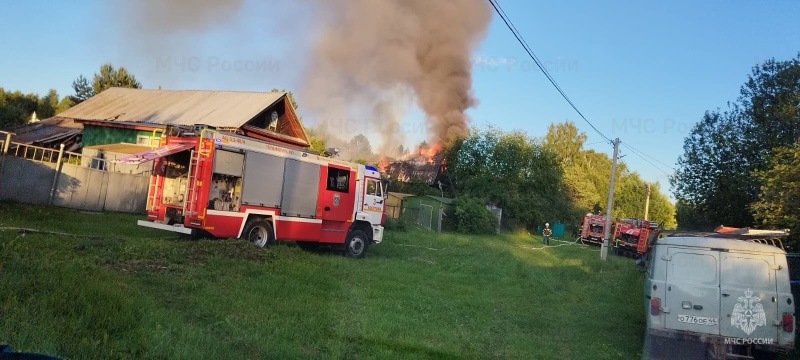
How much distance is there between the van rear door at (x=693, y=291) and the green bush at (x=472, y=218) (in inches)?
1218

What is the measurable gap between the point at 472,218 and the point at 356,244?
955 inches

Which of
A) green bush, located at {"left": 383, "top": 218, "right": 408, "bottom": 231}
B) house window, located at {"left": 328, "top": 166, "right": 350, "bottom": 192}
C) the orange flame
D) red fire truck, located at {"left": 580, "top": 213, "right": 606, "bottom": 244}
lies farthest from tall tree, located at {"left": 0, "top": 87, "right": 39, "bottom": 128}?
red fire truck, located at {"left": 580, "top": 213, "right": 606, "bottom": 244}

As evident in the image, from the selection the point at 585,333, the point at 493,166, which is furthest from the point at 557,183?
the point at 585,333

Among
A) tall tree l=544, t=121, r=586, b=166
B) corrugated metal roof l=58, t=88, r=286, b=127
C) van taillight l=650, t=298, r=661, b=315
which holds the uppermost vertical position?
tall tree l=544, t=121, r=586, b=166

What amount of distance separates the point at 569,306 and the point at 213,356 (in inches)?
338

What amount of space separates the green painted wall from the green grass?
1117 centimetres

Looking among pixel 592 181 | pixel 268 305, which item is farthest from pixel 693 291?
pixel 592 181

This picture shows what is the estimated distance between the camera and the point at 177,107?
26719 mm

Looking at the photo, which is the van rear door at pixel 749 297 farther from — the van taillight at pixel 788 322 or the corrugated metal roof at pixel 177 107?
the corrugated metal roof at pixel 177 107

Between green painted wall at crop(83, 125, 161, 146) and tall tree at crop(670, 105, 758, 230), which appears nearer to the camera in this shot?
tall tree at crop(670, 105, 758, 230)

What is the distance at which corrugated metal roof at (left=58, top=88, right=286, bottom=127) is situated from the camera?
79.3 feet

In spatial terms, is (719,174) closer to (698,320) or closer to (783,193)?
(783,193)

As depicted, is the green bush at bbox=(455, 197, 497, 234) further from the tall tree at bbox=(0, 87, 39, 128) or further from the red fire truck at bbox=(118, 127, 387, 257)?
the tall tree at bbox=(0, 87, 39, 128)

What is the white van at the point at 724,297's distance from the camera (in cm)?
780
